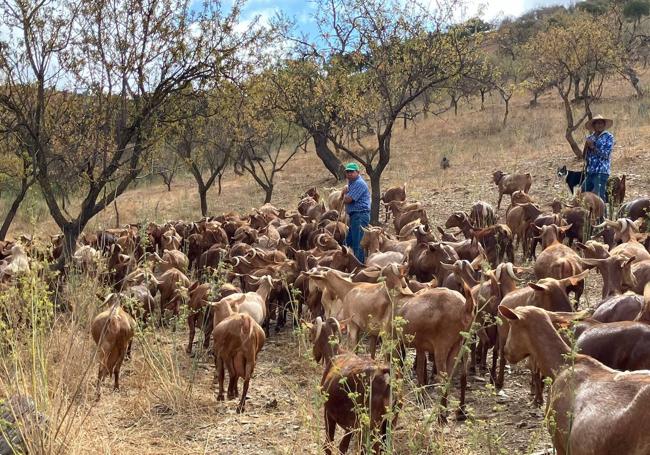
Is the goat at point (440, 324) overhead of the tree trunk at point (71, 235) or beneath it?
beneath

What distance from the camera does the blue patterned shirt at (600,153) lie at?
13472mm

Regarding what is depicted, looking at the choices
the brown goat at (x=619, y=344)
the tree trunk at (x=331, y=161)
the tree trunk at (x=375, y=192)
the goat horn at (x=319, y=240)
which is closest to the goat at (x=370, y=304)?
the brown goat at (x=619, y=344)

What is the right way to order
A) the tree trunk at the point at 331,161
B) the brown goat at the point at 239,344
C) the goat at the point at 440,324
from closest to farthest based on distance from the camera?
1. the goat at the point at 440,324
2. the brown goat at the point at 239,344
3. the tree trunk at the point at 331,161

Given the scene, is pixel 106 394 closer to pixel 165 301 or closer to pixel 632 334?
pixel 165 301

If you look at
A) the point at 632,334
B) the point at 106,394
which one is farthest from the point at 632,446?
the point at 106,394

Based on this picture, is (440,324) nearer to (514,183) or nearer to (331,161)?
(514,183)

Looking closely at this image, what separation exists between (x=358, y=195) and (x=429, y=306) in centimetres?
654

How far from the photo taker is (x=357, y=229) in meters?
13.9

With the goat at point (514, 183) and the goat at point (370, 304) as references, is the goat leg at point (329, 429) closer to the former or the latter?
the goat at point (370, 304)

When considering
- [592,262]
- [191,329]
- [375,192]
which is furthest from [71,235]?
[592,262]

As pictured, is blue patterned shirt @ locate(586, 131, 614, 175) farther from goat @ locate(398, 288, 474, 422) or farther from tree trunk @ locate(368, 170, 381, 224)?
goat @ locate(398, 288, 474, 422)

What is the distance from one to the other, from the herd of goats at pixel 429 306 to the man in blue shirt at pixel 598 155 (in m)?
0.65

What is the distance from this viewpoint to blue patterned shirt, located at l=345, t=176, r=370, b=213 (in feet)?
43.9

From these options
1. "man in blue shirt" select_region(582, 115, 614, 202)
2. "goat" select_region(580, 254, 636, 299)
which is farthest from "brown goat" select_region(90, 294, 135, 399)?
"man in blue shirt" select_region(582, 115, 614, 202)
